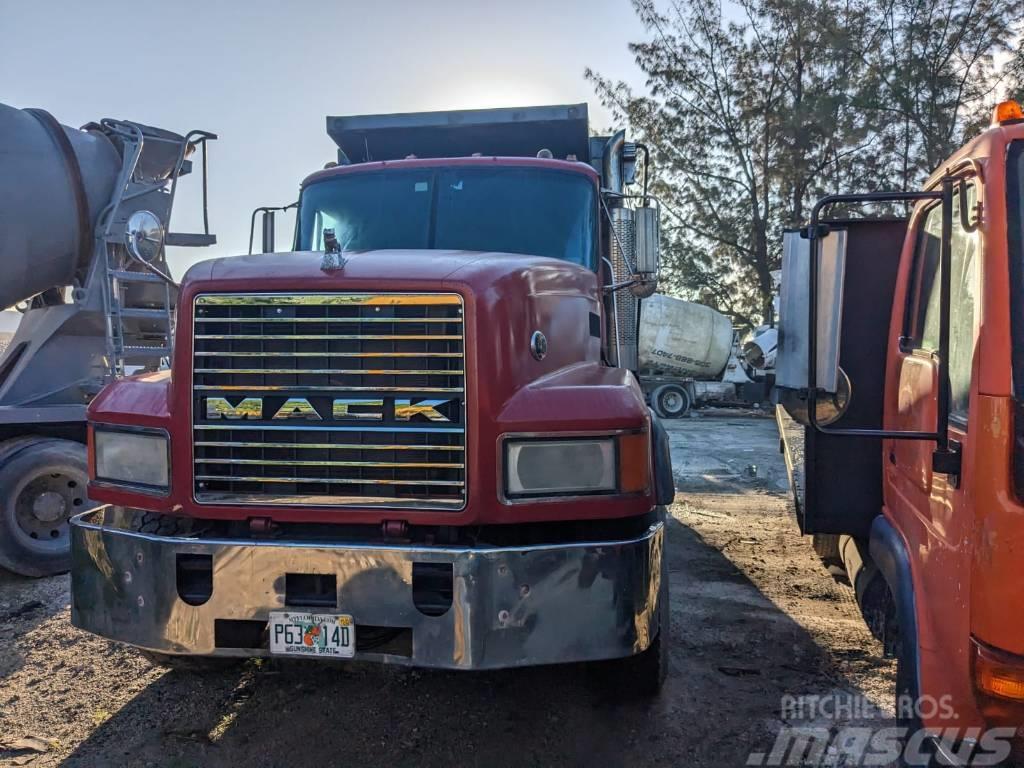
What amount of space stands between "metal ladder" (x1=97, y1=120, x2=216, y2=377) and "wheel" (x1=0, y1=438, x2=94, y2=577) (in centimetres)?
81

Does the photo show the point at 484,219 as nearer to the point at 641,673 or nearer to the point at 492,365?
the point at 492,365

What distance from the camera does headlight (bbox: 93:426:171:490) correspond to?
3197 millimetres

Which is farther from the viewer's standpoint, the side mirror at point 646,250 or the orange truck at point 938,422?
the side mirror at point 646,250

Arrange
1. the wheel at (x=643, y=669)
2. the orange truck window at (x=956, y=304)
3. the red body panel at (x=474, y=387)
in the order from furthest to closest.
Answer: the wheel at (x=643, y=669) → the red body panel at (x=474, y=387) → the orange truck window at (x=956, y=304)

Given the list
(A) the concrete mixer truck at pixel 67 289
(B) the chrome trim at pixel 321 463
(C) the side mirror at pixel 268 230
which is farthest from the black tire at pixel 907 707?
(A) the concrete mixer truck at pixel 67 289

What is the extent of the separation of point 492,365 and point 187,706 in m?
2.25

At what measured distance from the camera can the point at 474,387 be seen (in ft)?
9.69

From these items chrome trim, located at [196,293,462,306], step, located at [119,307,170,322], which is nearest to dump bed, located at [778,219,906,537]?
chrome trim, located at [196,293,462,306]

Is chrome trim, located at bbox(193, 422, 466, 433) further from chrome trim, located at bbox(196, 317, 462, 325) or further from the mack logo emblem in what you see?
chrome trim, located at bbox(196, 317, 462, 325)

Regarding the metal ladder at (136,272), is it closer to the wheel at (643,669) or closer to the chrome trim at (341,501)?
the chrome trim at (341,501)

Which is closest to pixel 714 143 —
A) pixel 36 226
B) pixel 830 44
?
pixel 830 44

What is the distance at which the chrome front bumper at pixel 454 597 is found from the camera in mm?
2828

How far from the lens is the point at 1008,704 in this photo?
2199 millimetres

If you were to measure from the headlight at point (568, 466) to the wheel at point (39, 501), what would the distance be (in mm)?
4062
